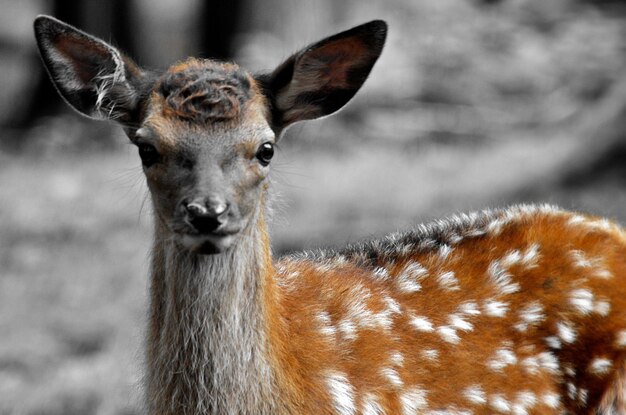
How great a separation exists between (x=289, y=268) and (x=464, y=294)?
821 mm

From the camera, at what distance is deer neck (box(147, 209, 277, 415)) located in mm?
4855

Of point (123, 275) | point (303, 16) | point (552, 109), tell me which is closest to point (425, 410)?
point (123, 275)

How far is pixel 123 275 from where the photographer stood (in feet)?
29.5

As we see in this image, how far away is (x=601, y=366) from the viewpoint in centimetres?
520

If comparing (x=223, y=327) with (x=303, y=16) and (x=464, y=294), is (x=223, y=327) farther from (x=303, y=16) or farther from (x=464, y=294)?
(x=303, y=16)

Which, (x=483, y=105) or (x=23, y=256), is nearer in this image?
(x=23, y=256)

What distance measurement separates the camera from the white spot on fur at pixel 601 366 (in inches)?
205

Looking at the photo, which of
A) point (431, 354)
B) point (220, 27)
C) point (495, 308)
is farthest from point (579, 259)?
point (220, 27)

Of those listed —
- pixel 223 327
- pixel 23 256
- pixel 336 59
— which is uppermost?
pixel 336 59

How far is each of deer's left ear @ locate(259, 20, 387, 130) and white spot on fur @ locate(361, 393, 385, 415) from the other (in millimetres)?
1245

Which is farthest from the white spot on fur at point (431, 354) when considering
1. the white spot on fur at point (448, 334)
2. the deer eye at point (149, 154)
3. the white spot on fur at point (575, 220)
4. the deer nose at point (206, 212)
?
the deer eye at point (149, 154)

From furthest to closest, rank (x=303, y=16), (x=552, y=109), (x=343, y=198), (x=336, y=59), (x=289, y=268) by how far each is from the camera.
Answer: (x=303, y=16), (x=552, y=109), (x=343, y=198), (x=289, y=268), (x=336, y=59)

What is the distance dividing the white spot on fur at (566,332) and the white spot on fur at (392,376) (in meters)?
0.78

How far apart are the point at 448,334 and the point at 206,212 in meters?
1.37
